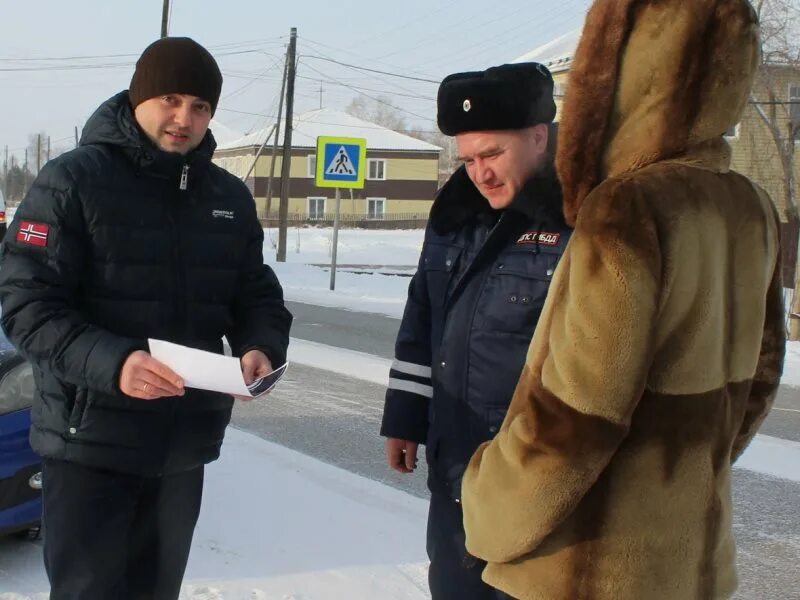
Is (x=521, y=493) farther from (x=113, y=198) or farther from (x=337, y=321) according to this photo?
(x=337, y=321)

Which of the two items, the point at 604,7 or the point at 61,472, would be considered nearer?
the point at 604,7

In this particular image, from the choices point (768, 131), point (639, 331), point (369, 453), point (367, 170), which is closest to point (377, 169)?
point (367, 170)

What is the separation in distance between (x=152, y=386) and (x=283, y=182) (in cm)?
2489

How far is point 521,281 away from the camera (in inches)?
86.1

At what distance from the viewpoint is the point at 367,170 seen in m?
64.6

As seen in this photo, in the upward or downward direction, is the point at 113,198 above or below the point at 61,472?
above

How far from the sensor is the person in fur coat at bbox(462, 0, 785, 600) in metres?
1.65

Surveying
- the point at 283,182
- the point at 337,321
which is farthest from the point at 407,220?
the point at 337,321

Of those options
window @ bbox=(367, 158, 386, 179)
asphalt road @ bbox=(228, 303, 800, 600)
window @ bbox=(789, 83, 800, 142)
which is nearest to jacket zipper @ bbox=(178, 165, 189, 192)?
asphalt road @ bbox=(228, 303, 800, 600)

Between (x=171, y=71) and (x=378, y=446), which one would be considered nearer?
(x=171, y=71)

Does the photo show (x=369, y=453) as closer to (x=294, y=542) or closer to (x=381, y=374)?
(x=294, y=542)

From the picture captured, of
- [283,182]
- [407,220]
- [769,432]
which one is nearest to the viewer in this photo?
[769,432]

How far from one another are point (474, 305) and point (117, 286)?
37.7 inches

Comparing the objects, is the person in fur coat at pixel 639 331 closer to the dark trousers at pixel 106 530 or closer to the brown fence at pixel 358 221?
the dark trousers at pixel 106 530
